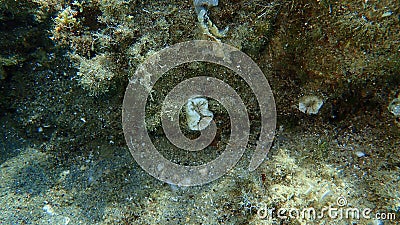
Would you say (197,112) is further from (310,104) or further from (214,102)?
(310,104)

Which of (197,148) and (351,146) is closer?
(351,146)

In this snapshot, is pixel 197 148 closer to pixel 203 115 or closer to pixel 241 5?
pixel 203 115

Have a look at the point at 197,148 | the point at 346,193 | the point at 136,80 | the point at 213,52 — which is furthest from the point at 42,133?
the point at 346,193

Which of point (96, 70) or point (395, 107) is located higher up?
point (395, 107)

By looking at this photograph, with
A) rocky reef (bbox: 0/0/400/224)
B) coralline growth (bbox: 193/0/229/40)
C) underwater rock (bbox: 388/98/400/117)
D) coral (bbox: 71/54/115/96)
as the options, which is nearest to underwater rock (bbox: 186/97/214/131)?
rocky reef (bbox: 0/0/400/224)

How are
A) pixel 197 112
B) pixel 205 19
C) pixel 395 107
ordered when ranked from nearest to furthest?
1. pixel 395 107
2. pixel 205 19
3. pixel 197 112

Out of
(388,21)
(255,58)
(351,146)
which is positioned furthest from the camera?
(255,58)

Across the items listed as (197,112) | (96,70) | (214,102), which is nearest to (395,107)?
(214,102)
